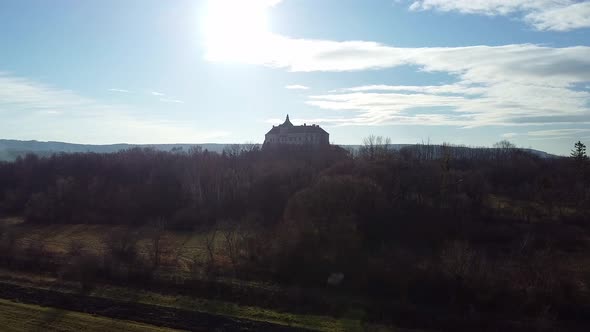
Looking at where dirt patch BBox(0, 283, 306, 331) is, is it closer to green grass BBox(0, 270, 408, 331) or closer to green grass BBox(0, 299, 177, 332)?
green grass BBox(0, 270, 408, 331)

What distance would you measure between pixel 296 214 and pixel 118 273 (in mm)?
12773

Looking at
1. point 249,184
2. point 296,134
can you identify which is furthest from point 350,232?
point 296,134

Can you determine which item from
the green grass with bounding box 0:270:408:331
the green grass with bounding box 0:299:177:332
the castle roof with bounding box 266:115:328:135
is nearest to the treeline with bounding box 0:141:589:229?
the green grass with bounding box 0:270:408:331

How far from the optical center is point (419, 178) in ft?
162

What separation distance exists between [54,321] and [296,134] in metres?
76.3

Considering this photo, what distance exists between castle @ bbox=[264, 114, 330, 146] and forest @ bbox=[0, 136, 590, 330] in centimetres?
2452

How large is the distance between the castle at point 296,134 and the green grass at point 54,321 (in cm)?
7018

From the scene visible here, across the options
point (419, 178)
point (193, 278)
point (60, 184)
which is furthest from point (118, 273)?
point (60, 184)

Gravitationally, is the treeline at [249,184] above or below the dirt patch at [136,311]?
above

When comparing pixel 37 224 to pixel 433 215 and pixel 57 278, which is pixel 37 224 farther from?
pixel 433 215

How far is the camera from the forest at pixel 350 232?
27844 millimetres

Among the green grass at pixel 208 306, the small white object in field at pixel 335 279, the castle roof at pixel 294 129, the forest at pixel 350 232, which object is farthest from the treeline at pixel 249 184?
the castle roof at pixel 294 129

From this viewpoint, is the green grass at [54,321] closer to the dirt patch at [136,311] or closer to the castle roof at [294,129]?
the dirt patch at [136,311]

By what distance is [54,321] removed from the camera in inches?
998
